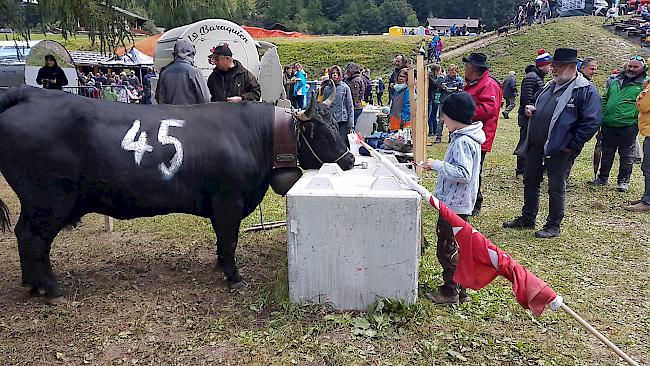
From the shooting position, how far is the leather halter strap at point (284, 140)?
4.67 m

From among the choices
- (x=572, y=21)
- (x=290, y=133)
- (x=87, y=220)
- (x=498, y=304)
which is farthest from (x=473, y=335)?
(x=572, y=21)

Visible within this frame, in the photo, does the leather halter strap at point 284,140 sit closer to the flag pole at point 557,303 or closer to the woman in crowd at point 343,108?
the flag pole at point 557,303

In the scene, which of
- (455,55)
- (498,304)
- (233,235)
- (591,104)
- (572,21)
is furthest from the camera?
(572,21)

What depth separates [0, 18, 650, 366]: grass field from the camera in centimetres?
357

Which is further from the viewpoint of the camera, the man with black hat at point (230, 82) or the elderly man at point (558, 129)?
the man with black hat at point (230, 82)

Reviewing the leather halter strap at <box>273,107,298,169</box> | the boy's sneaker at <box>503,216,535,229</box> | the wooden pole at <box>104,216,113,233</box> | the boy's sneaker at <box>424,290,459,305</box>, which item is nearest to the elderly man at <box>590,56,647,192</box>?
the boy's sneaker at <box>503,216,535,229</box>

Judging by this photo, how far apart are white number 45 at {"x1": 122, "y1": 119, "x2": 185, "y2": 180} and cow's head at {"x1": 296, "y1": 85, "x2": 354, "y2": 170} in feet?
3.41

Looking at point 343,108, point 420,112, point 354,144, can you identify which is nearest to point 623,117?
point 354,144

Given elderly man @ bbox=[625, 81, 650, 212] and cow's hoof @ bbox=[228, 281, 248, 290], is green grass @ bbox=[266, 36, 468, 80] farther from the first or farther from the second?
cow's hoof @ bbox=[228, 281, 248, 290]

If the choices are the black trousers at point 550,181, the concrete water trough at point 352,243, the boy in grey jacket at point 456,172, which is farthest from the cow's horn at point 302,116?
the black trousers at point 550,181

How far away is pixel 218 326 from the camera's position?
394 cm

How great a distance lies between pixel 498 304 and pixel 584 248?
1.92m

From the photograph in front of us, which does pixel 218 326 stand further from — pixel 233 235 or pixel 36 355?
pixel 36 355

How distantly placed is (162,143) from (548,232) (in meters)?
4.14
